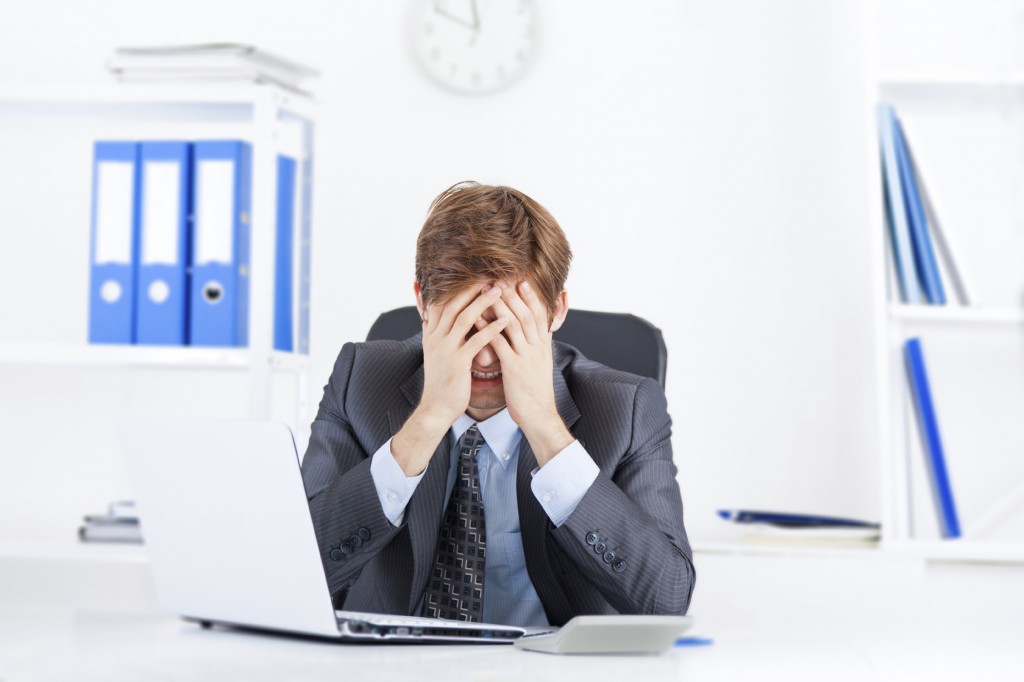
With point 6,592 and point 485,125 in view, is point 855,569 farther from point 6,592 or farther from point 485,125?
point 6,592

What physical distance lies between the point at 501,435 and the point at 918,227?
110 cm

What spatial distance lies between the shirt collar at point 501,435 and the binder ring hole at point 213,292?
0.77 meters

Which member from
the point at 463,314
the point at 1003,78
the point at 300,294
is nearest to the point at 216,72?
the point at 300,294

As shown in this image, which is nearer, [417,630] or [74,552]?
[417,630]

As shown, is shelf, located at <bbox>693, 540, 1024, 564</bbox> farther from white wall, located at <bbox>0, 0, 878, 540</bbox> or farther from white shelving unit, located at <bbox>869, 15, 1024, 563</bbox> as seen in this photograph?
white wall, located at <bbox>0, 0, 878, 540</bbox>

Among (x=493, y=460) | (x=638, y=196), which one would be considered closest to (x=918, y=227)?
(x=638, y=196)

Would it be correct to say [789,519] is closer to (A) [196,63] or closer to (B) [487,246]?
(B) [487,246]

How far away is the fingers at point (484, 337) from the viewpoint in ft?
4.26

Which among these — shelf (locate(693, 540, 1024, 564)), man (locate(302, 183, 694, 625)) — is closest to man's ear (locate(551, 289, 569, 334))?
man (locate(302, 183, 694, 625))

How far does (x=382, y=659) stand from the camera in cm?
85

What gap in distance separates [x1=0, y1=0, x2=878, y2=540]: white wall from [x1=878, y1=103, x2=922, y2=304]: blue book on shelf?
7.3 inches

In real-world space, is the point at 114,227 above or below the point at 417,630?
above

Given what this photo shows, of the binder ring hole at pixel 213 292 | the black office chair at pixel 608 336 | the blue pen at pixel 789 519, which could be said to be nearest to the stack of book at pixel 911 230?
the blue pen at pixel 789 519

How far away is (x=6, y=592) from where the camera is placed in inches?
84.6
